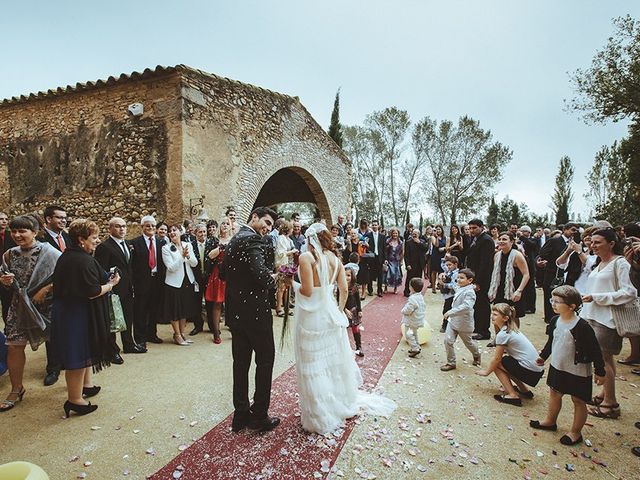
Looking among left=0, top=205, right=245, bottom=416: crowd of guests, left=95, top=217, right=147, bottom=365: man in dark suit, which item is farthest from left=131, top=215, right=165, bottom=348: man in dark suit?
left=95, top=217, right=147, bottom=365: man in dark suit

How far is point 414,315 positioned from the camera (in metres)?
4.72

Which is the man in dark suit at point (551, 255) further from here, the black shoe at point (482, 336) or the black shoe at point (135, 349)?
the black shoe at point (135, 349)

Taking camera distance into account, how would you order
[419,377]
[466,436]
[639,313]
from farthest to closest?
1. [419,377]
2. [639,313]
3. [466,436]

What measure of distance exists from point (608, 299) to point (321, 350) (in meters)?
2.66

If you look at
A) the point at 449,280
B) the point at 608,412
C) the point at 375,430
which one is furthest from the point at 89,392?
the point at 449,280

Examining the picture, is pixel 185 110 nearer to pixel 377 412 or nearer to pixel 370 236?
pixel 370 236

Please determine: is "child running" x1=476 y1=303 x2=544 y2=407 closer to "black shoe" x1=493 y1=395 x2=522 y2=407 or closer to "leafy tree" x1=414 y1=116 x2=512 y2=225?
"black shoe" x1=493 y1=395 x2=522 y2=407

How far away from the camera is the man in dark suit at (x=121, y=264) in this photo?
4.17 metres

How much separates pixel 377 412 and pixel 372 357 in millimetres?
1532

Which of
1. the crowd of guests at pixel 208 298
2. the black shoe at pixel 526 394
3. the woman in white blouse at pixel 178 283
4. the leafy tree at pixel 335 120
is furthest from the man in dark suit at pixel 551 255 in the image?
the leafy tree at pixel 335 120

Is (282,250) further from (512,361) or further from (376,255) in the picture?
(512,361)

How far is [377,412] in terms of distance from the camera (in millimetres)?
3039

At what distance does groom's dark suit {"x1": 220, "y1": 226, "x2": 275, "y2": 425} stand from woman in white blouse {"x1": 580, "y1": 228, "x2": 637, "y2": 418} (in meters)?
2.98

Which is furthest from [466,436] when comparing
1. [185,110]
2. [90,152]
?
[90,152]
